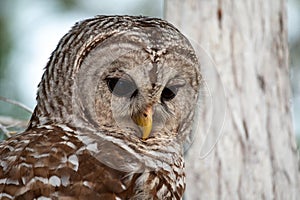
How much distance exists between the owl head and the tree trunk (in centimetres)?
79

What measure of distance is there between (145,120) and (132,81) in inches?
7.2

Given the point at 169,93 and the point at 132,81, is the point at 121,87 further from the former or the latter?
the point at 169,93

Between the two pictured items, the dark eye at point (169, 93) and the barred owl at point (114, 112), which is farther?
the dark eye at point (169, 93)

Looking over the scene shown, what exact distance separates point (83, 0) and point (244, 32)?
4.36 m

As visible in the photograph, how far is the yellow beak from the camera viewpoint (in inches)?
130

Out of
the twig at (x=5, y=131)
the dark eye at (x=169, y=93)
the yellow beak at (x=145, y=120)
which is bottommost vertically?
the twig at (x=5, y=131)

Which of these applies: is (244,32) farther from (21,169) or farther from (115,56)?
(21,169)

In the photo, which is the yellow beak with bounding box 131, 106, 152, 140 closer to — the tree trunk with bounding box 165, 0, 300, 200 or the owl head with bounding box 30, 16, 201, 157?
the owl head with bounding box 30, 16, 201, 157

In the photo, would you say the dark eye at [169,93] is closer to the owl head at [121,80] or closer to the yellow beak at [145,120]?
the owl head at [121,80]

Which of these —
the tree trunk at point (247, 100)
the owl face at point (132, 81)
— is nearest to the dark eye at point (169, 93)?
the owl face at point (132, 81)

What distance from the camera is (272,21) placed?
4531 millimetres

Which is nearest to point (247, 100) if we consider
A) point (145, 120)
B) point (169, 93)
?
point (169, 93)

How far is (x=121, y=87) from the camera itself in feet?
10.9

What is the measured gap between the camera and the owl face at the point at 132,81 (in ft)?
10.8
